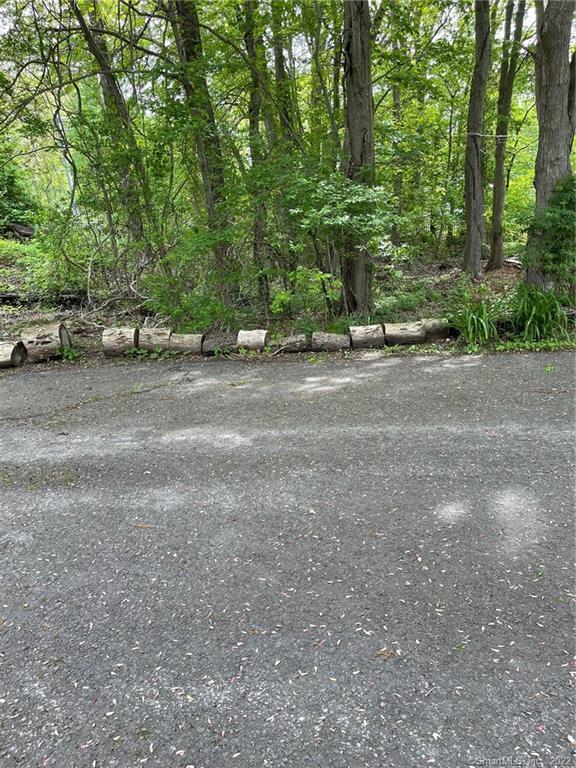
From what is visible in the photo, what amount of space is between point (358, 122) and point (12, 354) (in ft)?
16.6

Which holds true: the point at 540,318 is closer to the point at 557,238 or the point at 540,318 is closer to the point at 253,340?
the point at 557,238

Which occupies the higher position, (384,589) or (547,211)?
(547,211)

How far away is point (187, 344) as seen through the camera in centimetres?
580

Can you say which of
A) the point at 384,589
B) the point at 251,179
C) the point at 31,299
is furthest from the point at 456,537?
the point at 31,299

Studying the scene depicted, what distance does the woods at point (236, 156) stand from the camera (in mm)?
5539

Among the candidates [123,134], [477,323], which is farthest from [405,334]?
[123,134]

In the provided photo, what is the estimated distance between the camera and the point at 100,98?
660 centimetres

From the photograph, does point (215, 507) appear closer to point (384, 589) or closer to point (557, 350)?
point (384, 589)

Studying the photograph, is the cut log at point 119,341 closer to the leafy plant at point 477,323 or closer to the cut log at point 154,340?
the cut log at point 154,340

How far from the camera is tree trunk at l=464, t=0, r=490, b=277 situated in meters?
7.75

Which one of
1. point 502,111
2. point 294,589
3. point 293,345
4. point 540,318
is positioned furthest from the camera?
point 502,111

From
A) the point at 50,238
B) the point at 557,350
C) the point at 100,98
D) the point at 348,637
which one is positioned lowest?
the point at 348,637

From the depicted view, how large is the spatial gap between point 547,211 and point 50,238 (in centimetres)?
650

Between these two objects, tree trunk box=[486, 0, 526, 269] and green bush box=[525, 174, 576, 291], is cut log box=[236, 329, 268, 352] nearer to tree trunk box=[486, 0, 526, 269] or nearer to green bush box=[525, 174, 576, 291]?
green bush box=[525, 174, 576, 291]
